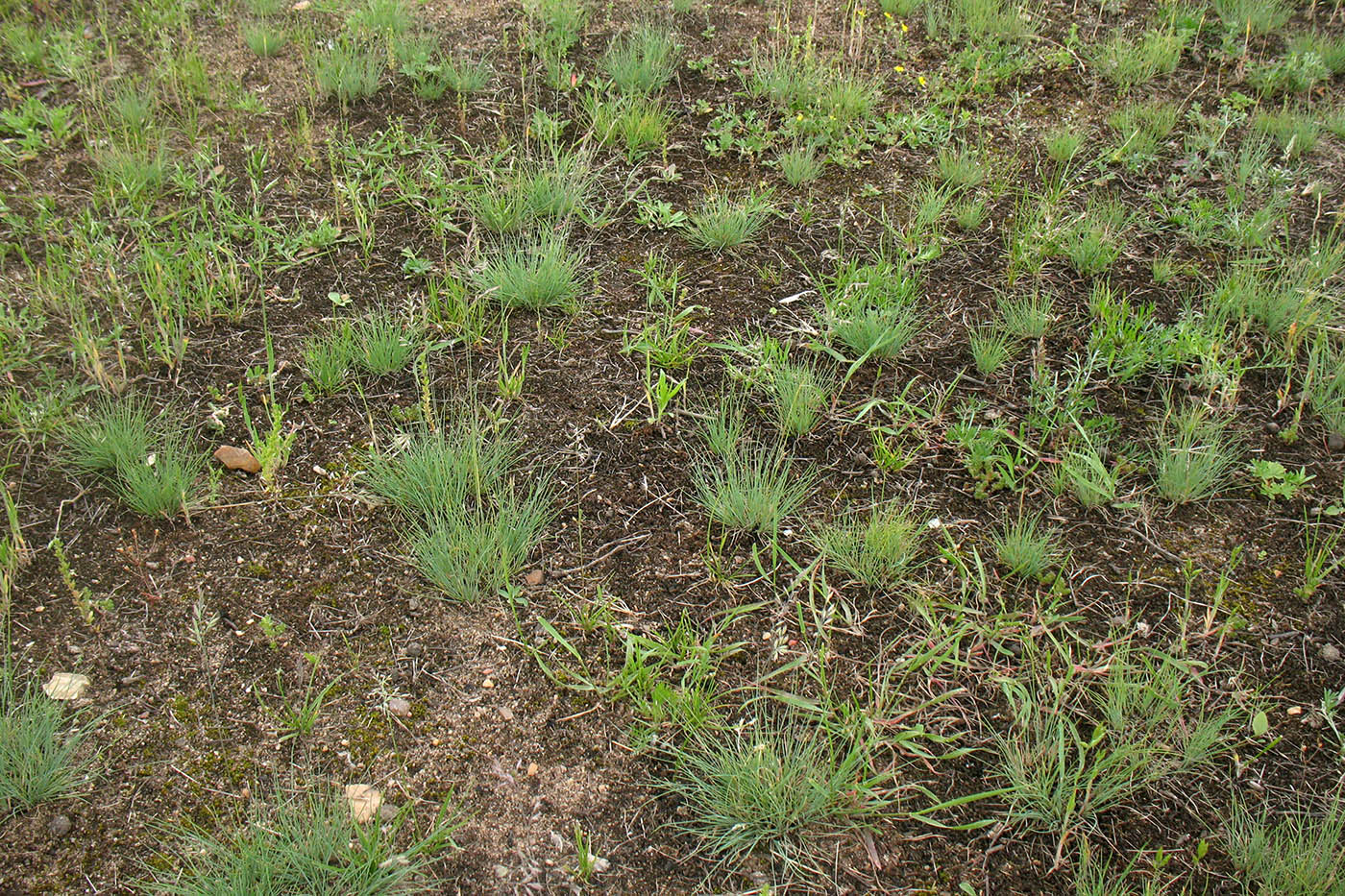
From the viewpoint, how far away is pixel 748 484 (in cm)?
273

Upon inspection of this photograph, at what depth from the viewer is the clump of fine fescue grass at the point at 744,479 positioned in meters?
2.67

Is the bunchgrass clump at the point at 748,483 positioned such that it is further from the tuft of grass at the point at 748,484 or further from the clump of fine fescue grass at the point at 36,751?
the clump of fine fescue grass at the point at 36,751

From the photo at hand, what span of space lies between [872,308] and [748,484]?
834 millimetres

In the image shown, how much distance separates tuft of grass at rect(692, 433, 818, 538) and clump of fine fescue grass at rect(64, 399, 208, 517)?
4.54 feet

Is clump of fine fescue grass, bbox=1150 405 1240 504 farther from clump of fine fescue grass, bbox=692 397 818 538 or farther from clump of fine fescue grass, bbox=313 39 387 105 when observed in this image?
clump of fine fescue grass, bbox=313 39 387 105

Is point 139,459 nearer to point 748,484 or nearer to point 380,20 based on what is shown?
point 748,484

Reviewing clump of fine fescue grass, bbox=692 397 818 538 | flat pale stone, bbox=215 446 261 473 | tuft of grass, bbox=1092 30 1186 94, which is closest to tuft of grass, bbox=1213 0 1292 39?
tuft of grass, bbox=1092 30 1186 94

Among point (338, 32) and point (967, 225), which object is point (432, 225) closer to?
point (338, 32)

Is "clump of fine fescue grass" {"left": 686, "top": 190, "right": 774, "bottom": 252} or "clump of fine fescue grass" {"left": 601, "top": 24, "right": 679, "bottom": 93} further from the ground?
"clump of fine fescue grass" {"left": 601, "top": 24, "right": 679, "bottom": 93}

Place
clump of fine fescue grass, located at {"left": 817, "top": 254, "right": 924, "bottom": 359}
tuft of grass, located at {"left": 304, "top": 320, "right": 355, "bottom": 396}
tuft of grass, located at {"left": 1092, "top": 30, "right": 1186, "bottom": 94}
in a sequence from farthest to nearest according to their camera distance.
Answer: tuft of grass, located at {"left": 1092, "top": 30, "right": 1186, "bottom": 94}
clump of fine fescue grass, located at {"left": 817, "top": 254, "right": 924, "bottom": 359}
tuft of grass, located at {"left": 304, "top": 320, "right": 355, "bottom": 396}

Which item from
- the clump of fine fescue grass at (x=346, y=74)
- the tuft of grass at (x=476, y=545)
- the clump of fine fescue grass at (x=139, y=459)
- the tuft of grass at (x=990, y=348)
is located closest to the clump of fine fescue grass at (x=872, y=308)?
the tuft of grass at (x=990, y=348)

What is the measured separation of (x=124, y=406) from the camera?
2852mm

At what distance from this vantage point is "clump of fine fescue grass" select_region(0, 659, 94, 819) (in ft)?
6.83

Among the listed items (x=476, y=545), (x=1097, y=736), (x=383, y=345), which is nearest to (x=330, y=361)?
(x=383, y=345)
